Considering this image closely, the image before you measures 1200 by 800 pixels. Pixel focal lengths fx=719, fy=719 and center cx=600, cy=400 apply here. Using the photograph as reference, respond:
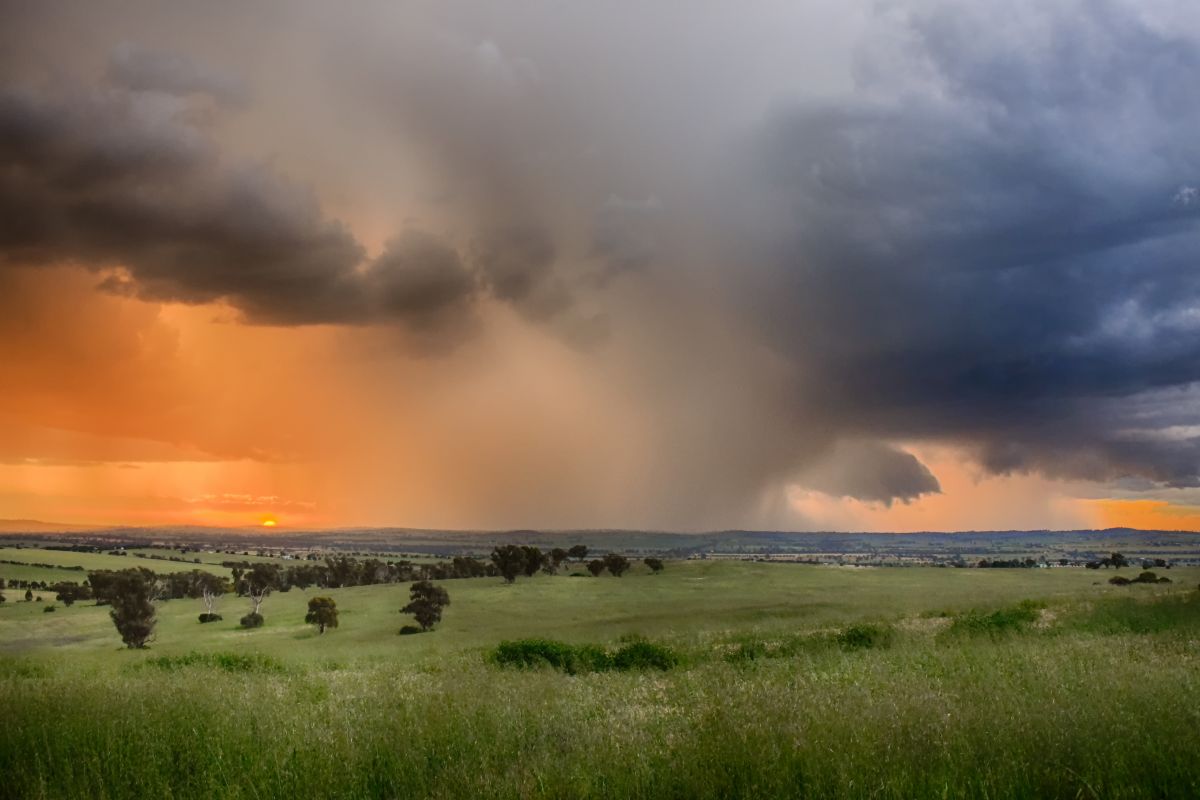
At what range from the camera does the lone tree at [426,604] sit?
56750mm

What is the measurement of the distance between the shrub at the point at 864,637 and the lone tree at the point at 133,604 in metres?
41.7

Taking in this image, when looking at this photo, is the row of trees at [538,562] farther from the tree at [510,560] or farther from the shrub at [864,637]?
the shrub at [864,637]

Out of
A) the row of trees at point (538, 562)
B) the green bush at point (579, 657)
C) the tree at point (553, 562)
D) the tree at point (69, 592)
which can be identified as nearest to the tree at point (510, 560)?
the row of trees at point (538, 562)

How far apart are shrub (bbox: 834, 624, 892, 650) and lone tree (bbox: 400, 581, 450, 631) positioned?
39592mm

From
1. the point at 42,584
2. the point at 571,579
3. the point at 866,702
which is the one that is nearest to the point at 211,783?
the point at 866,702

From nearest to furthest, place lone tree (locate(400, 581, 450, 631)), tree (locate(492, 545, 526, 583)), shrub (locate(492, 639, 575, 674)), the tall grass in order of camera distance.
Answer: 1. the tall grass
2. shrub (locate(492, 639, 575, 674))
3. lone tree (locate(400, 581, 450, 631))
4. tree (locate(492, 545, 526, 583))

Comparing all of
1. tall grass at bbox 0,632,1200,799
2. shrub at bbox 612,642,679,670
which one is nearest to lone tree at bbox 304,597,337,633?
shrub at bbox 612,642,679,670

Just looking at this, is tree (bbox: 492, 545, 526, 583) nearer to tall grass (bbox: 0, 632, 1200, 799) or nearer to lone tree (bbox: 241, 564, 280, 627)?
lone tree (bbox: 241, 564, 280, 627)

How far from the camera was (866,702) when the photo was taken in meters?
8.58

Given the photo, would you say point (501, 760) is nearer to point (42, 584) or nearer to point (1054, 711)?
point (1054, 711)

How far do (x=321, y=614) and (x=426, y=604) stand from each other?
8.19m

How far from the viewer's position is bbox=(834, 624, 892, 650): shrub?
21.2m

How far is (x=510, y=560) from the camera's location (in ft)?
301

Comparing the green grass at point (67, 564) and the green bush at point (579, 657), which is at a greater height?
the green bush at point (579, 657)
